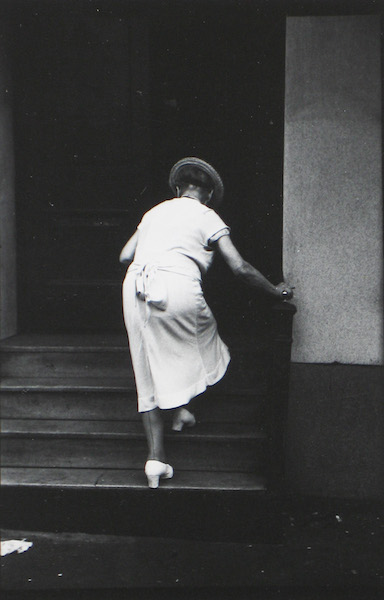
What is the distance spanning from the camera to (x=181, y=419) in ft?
16.8

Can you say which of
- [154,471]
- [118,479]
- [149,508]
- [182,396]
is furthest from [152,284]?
[149,508]

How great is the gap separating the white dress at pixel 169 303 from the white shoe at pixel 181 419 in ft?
1.19

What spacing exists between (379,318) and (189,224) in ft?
5.33

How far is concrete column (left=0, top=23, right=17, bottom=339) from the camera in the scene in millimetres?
6180

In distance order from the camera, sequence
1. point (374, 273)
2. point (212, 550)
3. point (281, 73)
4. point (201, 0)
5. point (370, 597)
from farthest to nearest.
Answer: point (281, 73)
point (201, 0)
point (374, 273)
point (212, 550)
point (370, 597)

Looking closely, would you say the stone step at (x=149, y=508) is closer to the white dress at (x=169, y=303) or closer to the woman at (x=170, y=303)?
the woman at (x=170, y=303)

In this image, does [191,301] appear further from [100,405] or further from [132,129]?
[132,129]

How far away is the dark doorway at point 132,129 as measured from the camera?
629 centimetres

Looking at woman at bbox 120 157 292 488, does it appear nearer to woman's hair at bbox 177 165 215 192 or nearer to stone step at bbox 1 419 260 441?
woman's hair at bbox 177 165 215 192

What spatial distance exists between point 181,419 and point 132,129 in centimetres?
251

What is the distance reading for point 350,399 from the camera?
551 centimetres

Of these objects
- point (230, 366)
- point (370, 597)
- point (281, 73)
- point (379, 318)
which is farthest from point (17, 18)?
point (370, 597)

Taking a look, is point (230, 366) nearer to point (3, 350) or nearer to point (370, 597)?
point (3, 350)

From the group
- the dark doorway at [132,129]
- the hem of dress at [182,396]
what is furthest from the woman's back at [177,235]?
the dark doorway at [132,129]
